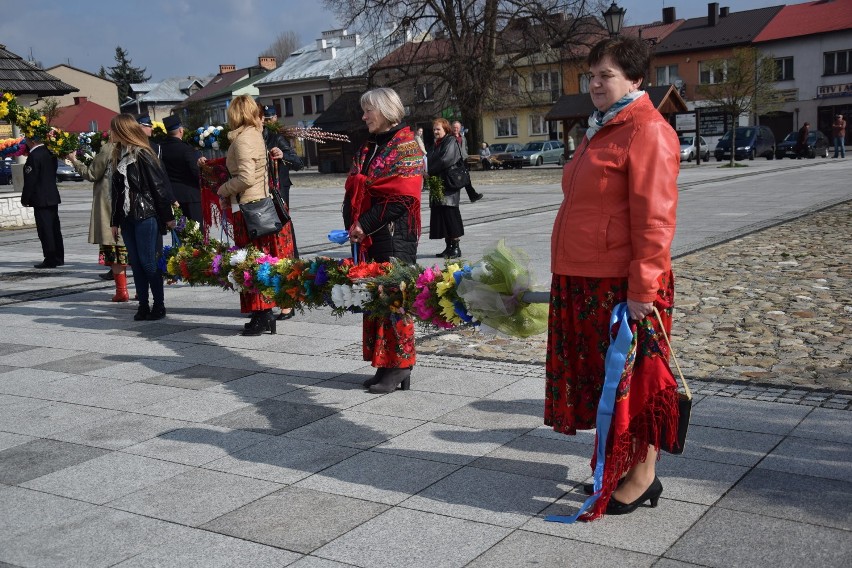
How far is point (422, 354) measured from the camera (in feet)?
22.5

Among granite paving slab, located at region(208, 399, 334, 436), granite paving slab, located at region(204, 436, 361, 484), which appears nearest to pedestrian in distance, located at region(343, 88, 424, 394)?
granite paving slab, located at region(208, 399, 334, 436)

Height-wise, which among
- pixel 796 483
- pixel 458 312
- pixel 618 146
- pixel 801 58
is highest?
pixel 801 58

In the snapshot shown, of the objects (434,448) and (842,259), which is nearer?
(434,448)

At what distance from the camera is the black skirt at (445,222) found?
1179 cm

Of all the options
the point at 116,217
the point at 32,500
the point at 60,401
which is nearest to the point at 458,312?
the point at 32,500

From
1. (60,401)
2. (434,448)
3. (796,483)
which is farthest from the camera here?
(60,401)

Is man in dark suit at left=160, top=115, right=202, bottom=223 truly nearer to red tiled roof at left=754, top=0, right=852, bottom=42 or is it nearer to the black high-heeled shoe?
the black high-heeled shoe

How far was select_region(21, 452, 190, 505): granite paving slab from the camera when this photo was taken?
4.29 m

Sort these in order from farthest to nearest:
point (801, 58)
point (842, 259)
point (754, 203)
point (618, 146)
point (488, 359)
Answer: point (801, 58) → point (754, 203) → point (842, 259) → point (488, 359) → point (618, 146)

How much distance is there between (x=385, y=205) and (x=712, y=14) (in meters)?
59.0

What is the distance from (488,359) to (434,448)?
76.7 inches

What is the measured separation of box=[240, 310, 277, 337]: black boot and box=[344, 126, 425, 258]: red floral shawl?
87.1 inches

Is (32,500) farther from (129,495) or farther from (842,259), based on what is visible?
(842,259)

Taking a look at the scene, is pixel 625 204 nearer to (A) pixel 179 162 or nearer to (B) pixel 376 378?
(B) pixel 376 378
